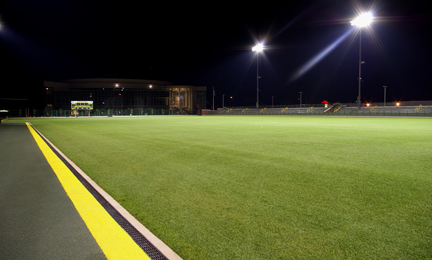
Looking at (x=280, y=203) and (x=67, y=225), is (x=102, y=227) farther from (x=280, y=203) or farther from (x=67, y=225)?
(x=280, y=203)

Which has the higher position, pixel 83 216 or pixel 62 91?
pixel 62 91

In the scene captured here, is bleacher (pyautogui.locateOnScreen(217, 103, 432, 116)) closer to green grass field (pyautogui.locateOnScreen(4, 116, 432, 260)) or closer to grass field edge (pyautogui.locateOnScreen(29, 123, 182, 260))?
green grass field (pyautogui.locateOnScreen(4, 116, 432, 260))

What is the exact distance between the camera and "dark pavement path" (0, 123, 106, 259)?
2.51 m

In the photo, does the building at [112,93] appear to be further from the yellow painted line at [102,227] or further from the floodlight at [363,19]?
the yellow painted line at [102,227]

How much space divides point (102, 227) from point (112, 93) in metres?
106

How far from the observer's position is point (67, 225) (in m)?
3.07

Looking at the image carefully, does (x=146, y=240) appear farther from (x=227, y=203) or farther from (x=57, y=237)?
(x=227, y=203)

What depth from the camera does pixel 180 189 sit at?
171 inches

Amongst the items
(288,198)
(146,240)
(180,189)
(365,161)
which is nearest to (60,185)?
(180,189)

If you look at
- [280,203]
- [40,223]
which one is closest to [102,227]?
[40,223]

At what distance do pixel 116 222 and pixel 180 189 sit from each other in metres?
1.36

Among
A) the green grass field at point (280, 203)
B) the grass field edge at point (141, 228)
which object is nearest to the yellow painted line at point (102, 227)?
the grass field edge at point (141, 228)

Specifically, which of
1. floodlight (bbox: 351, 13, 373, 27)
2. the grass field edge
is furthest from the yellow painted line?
floodlight (bbox: 351, 13, 373, 27)

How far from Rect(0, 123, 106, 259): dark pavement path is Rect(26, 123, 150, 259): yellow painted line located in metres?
0.07
